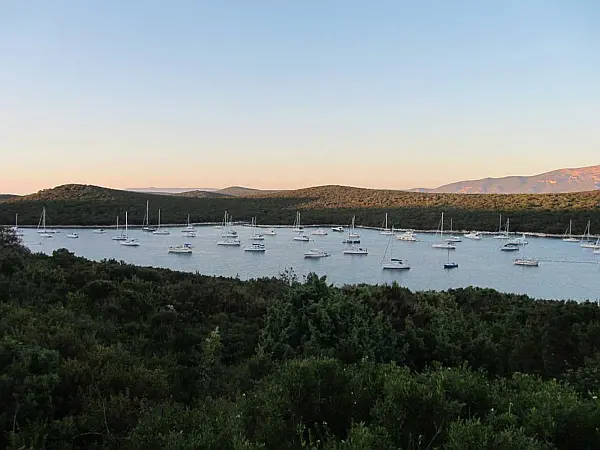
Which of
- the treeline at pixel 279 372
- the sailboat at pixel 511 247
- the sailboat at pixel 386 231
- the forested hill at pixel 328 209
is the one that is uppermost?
the forested hill at pixel 328 209

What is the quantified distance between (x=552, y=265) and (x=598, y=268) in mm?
3403

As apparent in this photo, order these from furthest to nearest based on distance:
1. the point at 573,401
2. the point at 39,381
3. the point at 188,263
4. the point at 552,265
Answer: the point at 552,265 → the point at 188,263 → the point at 39,381 → the point at 573,401

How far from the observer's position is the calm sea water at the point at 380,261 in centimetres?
3225

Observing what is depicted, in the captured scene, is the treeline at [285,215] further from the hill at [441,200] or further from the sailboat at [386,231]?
the hill at [441,200]

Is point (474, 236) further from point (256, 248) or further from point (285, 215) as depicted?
point (285, 215)

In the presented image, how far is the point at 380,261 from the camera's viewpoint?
41344 mm

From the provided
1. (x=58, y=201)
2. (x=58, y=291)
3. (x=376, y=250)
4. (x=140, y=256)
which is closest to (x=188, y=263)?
(x=140, y=256)

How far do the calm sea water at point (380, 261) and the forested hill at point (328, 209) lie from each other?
10838mm

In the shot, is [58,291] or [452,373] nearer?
[452,373]

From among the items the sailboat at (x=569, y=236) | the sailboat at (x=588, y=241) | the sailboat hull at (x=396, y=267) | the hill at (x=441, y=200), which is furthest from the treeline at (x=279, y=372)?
the hill at (x=441, y=200)

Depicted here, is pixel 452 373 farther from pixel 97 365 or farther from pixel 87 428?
pixel 97 365

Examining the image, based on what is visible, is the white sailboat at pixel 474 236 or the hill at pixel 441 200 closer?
the white sailboat at pixel 474 236

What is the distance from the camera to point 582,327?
8.98 m

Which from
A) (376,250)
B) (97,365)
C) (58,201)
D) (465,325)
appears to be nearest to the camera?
(97,365)
